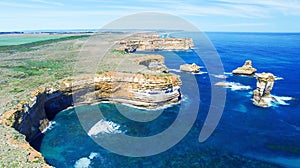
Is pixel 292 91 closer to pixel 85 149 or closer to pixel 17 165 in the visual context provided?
pixel 85 149

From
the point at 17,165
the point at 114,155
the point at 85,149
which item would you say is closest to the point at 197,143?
the point at 114,155

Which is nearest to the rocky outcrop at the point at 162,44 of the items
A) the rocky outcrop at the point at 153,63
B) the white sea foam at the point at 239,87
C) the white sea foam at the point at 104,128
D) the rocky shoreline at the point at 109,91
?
the rocky outcrop at the point at 153,63

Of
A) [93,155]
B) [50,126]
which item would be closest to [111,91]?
[50,126]

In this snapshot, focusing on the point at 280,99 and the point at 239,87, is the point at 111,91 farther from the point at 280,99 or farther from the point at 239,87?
the point at 280,99

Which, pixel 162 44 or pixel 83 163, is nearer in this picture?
pixel 83 163

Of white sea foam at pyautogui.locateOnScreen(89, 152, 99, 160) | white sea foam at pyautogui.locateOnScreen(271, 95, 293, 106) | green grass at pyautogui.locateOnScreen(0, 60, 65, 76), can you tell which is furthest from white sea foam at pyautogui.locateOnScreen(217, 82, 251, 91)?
white sea foam at pyautogui.locateOnScreen(89, 152, 99, 160)

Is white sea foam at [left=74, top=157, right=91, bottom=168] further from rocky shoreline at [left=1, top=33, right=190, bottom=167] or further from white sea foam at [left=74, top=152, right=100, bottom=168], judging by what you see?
rocky shoreline at [left=1, top=33, right=190, bottom=167]
